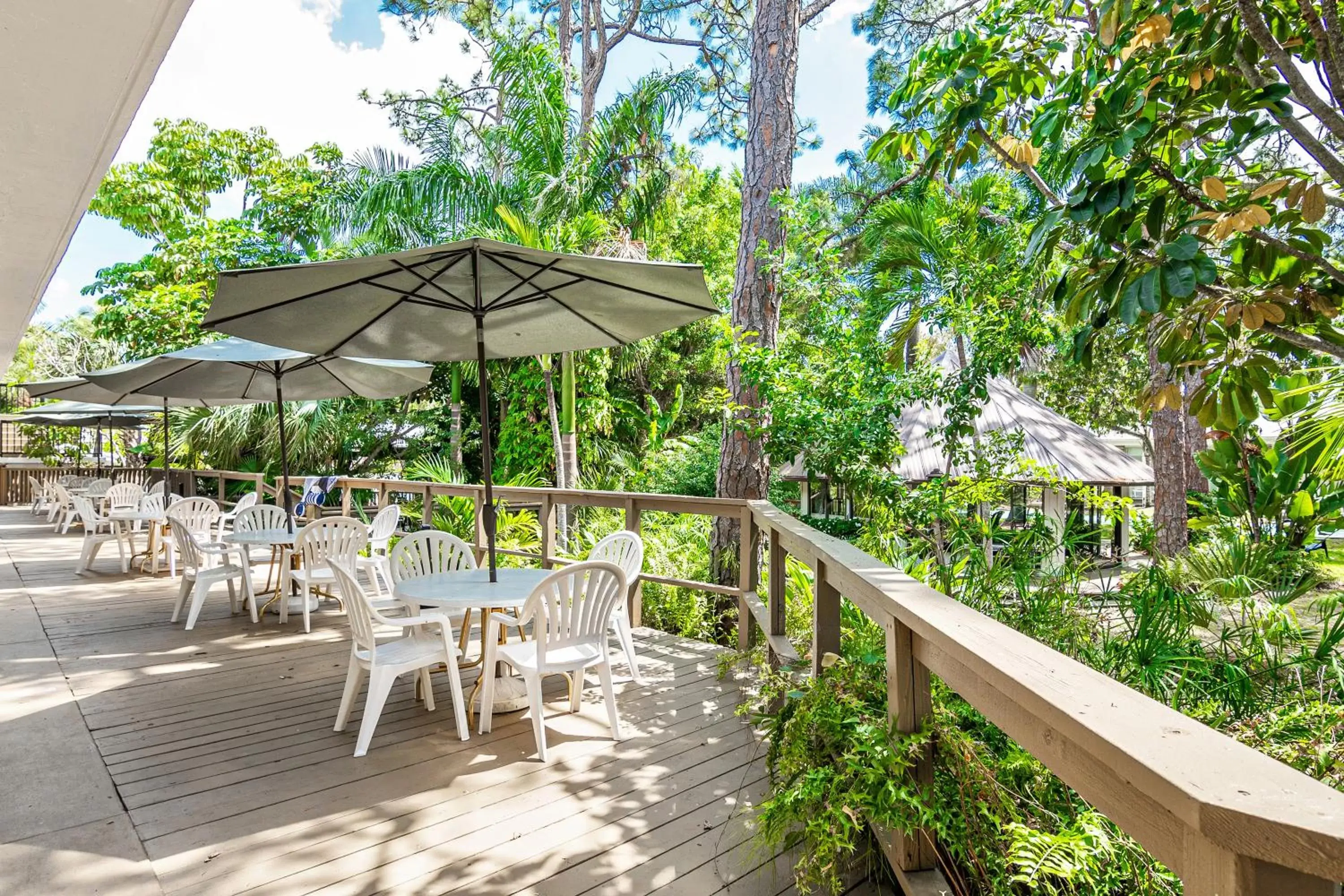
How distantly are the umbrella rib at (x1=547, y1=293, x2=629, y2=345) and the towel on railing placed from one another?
510 cm

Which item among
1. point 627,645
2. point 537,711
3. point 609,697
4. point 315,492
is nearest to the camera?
point 537,711

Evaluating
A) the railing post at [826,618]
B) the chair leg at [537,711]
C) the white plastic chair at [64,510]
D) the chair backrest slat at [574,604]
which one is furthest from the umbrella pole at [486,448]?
the white plastic chair at [64,510]

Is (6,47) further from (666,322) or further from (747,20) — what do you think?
(747,20)

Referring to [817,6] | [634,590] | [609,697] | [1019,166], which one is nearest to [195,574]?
[634,590]

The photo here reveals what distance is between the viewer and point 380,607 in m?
5.07

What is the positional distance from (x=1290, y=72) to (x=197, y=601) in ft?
21.1

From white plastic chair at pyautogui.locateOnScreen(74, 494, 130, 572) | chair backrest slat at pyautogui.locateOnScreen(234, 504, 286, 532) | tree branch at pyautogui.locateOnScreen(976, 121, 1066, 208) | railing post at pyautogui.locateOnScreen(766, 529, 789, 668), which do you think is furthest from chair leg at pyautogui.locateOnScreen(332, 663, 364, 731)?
white plastic chair at pyautogui.locateOnScreen(74, 494, 130, 572)

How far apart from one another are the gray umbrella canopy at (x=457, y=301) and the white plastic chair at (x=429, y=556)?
3.73 ft

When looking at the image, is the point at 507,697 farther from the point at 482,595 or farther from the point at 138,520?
the point at 138,520

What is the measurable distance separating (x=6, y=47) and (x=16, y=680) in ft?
13.8

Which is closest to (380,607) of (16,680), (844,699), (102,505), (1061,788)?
(16,680)

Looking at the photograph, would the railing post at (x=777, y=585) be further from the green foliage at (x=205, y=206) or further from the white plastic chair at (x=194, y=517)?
the green foliage at (x=205, y=206)

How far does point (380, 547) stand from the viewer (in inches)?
236

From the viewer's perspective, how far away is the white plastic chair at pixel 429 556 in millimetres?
4250
